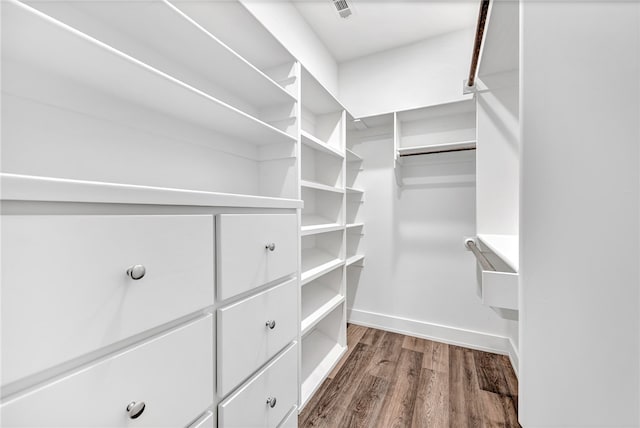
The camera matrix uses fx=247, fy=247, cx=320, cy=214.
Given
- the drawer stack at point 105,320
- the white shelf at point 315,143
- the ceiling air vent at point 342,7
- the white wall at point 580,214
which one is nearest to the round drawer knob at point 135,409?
the drawer stack at point 105,320

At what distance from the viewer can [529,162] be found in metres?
0.46

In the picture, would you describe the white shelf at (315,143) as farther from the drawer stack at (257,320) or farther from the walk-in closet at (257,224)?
the drawer stack at (257,320)

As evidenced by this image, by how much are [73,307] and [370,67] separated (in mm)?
2622

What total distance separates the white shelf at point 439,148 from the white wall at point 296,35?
959mm

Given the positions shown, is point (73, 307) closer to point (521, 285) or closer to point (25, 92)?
point (25, 92)

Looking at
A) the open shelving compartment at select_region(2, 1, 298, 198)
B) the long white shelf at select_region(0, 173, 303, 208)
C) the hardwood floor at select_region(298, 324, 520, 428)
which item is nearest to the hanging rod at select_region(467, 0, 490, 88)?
the open shelving compartment at select_region(2, 1, 298, 198)

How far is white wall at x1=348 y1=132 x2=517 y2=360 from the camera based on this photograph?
6.68ft

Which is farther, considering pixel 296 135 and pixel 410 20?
pixel 410 20

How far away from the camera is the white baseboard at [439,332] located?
1908 millimetres

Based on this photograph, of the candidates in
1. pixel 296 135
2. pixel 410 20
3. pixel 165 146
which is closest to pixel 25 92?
pixel 165 146

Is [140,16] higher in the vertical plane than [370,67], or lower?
lower

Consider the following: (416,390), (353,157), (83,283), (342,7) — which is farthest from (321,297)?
(342,7)

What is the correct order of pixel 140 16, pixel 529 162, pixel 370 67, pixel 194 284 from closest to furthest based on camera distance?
pixel 529 162 → pixel 194 284 → pixel 140 16 → pixel 370 67

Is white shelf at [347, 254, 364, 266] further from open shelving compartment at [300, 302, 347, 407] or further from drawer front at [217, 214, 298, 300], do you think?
drawer front at [217, 214, 298, 300]
